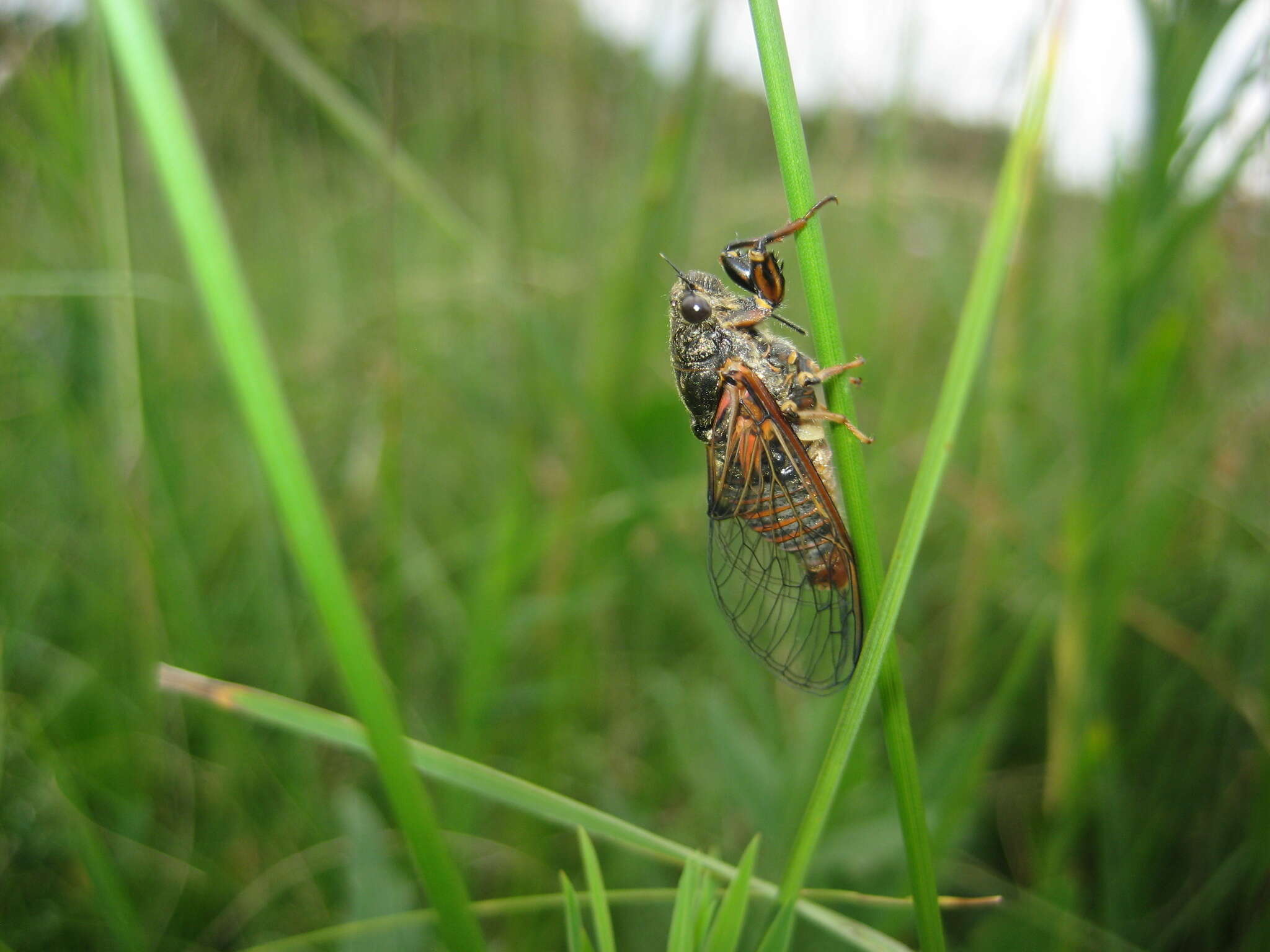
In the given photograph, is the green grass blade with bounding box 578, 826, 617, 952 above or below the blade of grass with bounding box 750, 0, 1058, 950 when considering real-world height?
below

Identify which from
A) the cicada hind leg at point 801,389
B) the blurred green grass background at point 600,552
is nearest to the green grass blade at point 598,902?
the blurred green grass background at point 600,552

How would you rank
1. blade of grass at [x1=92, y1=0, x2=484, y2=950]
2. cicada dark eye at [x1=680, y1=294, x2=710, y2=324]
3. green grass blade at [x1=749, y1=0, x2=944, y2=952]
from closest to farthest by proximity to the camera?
blade of grass at [x1=92, y1=0, x2=484, y2=950], green grass blade at [x1=749, y1=0, x2=944, y2=952], cicada dark eye at [x1=680, y1=294, x2=710, y2=324]

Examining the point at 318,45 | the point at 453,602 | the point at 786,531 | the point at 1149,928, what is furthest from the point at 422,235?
the point at 1149,928

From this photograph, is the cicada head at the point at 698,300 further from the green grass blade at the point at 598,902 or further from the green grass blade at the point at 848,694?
the green grass blade at the point at 598,902

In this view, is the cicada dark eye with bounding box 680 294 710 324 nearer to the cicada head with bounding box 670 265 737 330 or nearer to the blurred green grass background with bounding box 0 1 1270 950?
the cicada head with bounding box 670 265 737 330

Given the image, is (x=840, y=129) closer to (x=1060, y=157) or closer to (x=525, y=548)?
(x=1060, y=157)

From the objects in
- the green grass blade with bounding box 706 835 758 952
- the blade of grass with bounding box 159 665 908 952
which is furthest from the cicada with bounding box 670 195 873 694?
the green grass blade with bounding box 706 835 758 952
